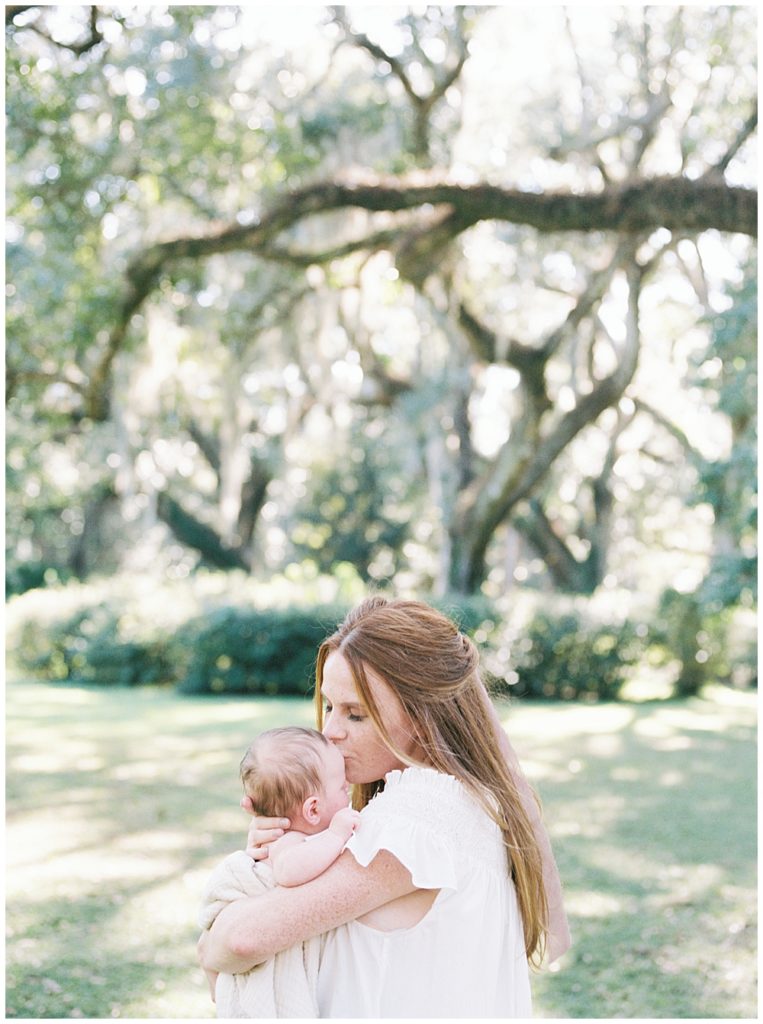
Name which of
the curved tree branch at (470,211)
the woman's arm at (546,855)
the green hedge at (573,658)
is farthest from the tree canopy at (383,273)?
the woman's arm at (546,855)

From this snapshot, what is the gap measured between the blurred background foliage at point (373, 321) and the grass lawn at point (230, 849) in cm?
160

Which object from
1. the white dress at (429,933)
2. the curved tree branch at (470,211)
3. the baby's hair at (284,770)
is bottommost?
the white dress at (429,933)

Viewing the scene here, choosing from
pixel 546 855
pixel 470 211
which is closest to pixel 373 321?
pixel 470 211

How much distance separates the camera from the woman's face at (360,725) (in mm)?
1909

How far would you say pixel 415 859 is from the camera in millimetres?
1715

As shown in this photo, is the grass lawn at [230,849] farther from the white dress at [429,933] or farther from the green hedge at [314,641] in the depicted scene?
the white dress at [429,933]

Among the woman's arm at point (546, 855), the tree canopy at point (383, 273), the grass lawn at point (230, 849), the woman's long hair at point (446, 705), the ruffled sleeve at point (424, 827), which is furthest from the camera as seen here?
the tree canopy at point (383, 273)

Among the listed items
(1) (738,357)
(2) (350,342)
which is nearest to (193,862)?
(1) (738,357)

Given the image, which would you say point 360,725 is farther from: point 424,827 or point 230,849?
point 230,849

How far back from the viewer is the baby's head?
1.97 meters

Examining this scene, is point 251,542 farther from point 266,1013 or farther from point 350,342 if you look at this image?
point 266,1013

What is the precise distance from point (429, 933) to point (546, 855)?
382mm

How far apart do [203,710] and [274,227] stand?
666 cm

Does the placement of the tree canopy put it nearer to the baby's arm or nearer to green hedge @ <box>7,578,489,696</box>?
green hedge @ <box>7,578,489,696</box>
